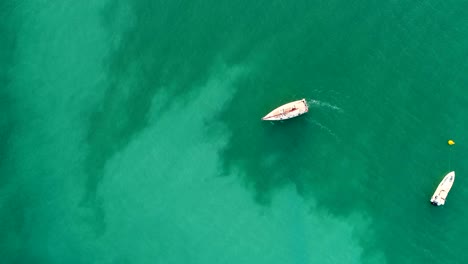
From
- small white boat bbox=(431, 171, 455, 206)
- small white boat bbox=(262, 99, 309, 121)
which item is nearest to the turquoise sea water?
small white boat bbox=(431, 171, 455, 206)

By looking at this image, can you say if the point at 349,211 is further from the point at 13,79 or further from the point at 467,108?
the point at 13,79

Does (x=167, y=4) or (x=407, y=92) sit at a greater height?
(x=167, y=4)

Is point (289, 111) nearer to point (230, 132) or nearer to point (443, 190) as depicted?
point (230, 132)

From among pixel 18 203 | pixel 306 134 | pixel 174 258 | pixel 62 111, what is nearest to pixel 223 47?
pixel 306 134

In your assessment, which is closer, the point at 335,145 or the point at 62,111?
the point at 335,145

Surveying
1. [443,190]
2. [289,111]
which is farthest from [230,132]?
[443,190]

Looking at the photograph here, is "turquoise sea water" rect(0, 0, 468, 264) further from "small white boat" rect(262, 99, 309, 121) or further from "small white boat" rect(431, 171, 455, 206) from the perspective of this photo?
"small white boat" rect(262, 99, 309, 121)

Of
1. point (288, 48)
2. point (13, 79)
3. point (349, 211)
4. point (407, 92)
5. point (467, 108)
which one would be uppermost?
point (13, 79)

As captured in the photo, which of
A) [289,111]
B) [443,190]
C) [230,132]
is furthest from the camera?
[230,132]
